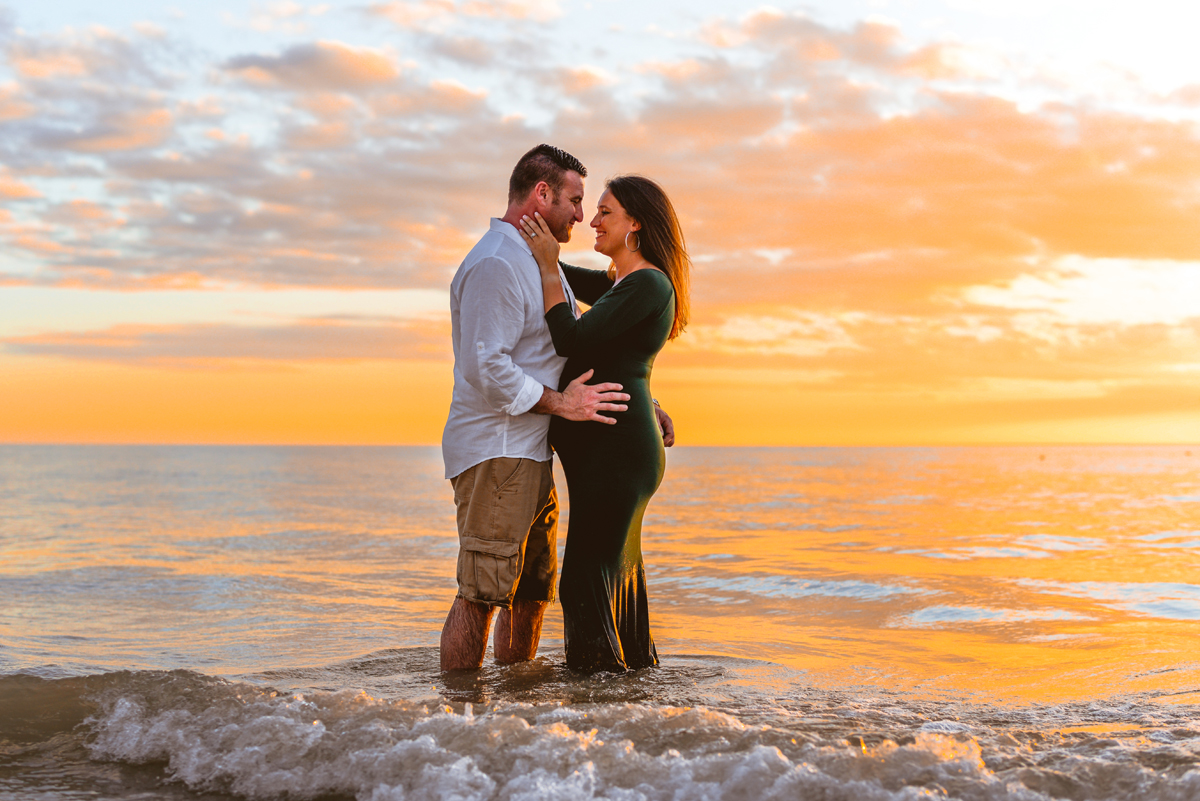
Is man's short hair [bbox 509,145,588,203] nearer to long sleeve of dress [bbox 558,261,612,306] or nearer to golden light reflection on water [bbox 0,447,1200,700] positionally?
long sleeve of dress [bbox 558,261,612,306]

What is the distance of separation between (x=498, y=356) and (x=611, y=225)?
95 centimetres

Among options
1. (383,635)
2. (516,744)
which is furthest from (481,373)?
(383,635)

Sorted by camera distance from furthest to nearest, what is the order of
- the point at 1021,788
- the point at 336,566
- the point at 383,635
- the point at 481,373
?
the point at 336,566
the point at 383,635
the point at 481,373
the point at 1021,788

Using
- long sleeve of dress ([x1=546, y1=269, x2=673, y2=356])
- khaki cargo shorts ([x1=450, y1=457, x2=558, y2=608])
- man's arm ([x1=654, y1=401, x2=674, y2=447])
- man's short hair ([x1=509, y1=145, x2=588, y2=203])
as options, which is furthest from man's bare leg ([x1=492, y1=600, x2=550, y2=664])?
man's short hair ([x1=509, y1=145, x2=588, y2=203])

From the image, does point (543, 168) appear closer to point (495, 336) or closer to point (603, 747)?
point (495, 336)

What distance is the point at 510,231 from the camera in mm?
4383

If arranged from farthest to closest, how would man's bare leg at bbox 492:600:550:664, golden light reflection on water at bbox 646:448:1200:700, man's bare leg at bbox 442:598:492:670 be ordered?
golden light reflection on water at bbox 646:448:1200:700
man's bare leg at bbox 492:600:550:664
man's bare leg at bbox 442:598:492:670

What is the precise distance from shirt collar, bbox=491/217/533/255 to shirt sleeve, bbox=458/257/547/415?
0.65ft

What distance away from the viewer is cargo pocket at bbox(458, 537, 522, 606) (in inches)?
165

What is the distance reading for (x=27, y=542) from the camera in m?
13.3

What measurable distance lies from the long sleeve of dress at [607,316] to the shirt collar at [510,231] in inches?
14.2

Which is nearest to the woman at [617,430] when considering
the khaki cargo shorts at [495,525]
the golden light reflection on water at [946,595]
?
the khaki cargo shorts at [495,525]

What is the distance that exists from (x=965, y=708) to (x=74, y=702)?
413 centimetres

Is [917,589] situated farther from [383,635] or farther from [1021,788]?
[1021,788]
